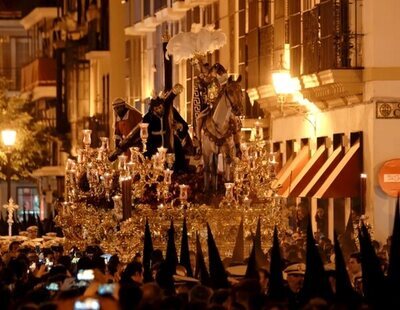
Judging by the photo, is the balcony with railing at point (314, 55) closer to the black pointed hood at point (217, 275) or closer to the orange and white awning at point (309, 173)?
the orange and white awning at point (309, 173)

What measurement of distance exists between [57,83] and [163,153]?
5059 cm

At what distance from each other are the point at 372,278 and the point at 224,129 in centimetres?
1317

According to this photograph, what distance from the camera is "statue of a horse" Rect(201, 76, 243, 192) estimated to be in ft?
106

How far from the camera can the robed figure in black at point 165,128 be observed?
34.2m

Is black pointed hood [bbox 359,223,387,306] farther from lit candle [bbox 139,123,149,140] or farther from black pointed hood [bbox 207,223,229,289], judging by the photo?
lit candle [bbox 139,123,149,140]

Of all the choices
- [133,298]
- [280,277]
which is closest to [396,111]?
[280,277]

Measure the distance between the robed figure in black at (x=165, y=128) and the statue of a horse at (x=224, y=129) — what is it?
1.33 m

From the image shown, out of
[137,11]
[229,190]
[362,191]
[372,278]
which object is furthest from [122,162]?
[137,11]

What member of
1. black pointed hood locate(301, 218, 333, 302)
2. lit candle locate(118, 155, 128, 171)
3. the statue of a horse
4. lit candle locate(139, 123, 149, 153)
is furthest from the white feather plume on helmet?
black pointed hood locate(301, 218, 333, 302)

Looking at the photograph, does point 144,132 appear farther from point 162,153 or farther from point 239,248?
point 239,248

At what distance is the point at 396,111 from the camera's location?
3809cm

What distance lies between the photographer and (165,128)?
3425 cm

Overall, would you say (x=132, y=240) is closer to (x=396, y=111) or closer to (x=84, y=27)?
(x=396, y=111)

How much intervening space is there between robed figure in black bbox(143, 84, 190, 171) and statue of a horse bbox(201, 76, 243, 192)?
52.5 inches
